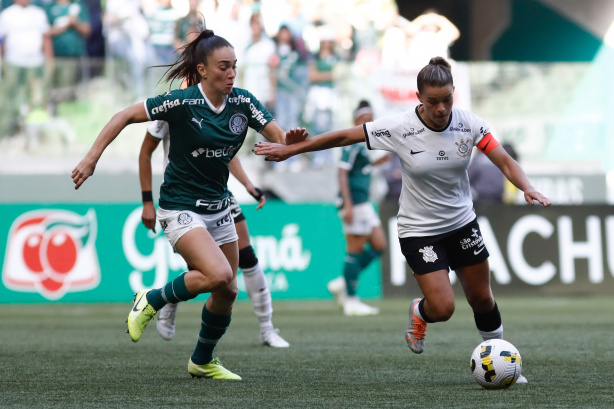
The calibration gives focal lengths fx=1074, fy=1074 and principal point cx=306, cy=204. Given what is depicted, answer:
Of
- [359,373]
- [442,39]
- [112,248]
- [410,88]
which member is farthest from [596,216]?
[359,373]

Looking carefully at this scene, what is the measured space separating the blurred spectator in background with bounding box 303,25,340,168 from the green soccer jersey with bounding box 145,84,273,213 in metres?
10.4

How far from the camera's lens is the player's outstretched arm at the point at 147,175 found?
7.20 metres

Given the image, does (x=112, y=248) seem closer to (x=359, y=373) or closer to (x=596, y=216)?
(x=596, y=216)

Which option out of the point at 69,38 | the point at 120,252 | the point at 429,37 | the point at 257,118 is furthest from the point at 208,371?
the point at 429,37

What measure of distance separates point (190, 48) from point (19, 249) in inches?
334

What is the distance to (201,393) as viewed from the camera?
5859 mm

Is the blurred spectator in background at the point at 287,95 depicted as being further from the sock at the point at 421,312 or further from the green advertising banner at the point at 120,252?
the sock at the point at 421,312

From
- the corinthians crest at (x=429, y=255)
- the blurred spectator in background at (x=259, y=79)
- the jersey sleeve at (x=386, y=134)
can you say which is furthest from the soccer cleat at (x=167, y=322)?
the blurred spectator in background at (x=259, y=79)

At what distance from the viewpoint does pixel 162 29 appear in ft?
57.4

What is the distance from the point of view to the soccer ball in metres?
5.91

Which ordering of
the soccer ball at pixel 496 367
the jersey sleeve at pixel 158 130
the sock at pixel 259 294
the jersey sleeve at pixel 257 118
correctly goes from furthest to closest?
the sock at pixel 259 294
the jersey sleeve at pixel 158 130
the jersey sleeve at pixel 257 118
the soccer ball at pixel 496 367

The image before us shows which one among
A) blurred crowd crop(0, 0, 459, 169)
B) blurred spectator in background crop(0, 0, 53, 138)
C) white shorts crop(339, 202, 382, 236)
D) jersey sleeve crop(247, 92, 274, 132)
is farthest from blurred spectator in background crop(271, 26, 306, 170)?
jersey sleeve crop(247, 92, 274, 132)

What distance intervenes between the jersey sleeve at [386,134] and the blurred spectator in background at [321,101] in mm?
10443

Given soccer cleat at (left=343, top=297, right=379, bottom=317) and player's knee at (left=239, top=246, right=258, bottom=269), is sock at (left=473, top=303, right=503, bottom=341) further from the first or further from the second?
soccer cleat at (left=343, top=297, right=379, bottom=317)
